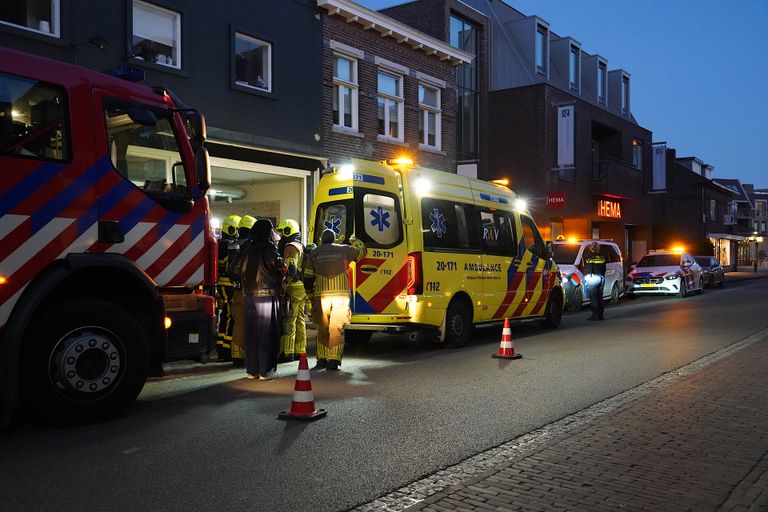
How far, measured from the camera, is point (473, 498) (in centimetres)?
419

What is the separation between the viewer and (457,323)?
11.0 meters

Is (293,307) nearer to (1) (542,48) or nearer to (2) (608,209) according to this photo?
Result: (1) (542,48)

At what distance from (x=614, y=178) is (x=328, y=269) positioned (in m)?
27.2

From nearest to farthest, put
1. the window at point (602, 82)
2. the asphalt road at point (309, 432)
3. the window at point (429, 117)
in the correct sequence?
the asphalt road at point (309, 432), the window at point (429, 117), the window at point (602, 82)

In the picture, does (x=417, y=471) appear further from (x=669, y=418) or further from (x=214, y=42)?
(x=214, y=42)

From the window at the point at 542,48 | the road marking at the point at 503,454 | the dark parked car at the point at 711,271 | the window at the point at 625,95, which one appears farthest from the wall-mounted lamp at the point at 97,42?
the window at the point at 625,95

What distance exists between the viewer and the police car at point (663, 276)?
920 inches

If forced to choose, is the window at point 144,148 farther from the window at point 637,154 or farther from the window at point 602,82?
the window at point 637,154

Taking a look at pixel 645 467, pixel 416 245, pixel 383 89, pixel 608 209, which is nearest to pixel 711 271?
pixel 608 209

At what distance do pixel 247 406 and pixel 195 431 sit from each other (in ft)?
3.16

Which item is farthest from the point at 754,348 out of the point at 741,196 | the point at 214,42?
the point at 741,196

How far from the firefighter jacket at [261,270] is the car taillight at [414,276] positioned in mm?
2438

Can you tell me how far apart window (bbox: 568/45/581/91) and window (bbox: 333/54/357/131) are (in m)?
19.3

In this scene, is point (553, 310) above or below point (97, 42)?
below
